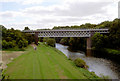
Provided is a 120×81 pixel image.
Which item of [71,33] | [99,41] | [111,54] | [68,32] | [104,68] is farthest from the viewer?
[68,32]

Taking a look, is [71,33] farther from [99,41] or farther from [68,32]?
[99,41]

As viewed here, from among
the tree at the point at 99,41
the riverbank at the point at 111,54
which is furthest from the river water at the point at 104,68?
the tree at the point at 99,41

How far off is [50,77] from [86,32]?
57534mm

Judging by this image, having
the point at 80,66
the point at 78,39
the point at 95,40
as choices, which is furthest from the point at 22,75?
the point at 78,39

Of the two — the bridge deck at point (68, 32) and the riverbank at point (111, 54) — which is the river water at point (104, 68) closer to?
the riverbank at point (111, 54)

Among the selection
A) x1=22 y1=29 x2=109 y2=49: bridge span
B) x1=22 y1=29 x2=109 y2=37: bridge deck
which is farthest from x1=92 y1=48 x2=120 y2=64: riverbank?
x1=22 y1=29 x2=109 y2=37: bridge deck

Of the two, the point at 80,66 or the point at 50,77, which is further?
the point at 80,66

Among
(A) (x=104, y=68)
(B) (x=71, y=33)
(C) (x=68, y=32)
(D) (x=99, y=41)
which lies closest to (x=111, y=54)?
(D) (x=99, y=41)

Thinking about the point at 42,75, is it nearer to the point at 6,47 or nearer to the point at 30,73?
the point at 30,73

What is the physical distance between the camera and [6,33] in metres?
49.5

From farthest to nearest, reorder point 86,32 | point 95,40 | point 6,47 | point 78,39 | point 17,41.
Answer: point 78,39 → point 86,32 → point 95,40 → point 17,41 → point 6,47

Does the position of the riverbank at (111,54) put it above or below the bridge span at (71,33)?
below

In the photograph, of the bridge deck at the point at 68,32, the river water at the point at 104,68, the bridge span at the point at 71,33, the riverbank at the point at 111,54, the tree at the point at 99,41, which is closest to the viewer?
the river water at the point at 104,68

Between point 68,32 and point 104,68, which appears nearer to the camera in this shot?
point 104,68
